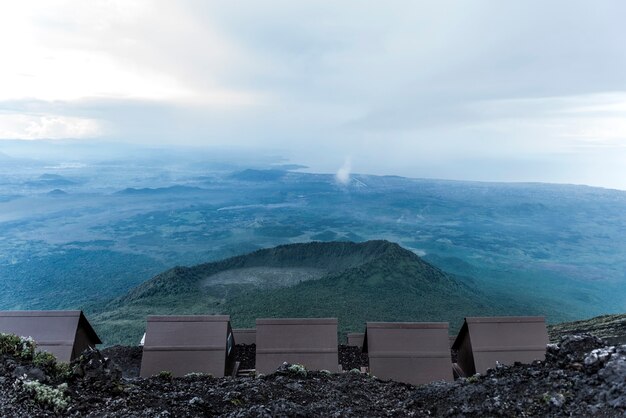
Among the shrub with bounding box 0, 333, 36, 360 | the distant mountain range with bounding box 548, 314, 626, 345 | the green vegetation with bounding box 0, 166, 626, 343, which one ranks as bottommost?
the green vegetation with bounding box 0, 166, 626, 343

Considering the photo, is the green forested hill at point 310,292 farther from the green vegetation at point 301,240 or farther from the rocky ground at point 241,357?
the rocky ground at point 241,357

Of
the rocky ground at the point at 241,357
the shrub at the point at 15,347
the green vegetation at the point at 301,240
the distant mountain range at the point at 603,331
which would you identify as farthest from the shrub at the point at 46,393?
the green vegetation at the point at 301,240

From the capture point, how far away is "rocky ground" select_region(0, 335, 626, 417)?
6188 millimetres

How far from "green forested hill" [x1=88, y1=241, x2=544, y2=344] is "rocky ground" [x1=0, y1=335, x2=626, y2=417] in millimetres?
21512

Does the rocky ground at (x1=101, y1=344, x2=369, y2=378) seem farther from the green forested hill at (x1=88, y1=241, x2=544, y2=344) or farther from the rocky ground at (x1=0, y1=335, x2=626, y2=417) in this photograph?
→ the green forested hill at (x1=88, y1=241, x2=544, y2=344)

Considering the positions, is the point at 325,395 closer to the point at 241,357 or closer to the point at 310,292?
the point at 241,357

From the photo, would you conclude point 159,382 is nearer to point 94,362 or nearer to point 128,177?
point 94,362

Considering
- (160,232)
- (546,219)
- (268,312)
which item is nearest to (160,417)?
(268,312)

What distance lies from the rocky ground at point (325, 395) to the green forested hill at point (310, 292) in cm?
2151

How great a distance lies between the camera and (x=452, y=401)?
719 centimetres

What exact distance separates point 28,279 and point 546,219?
114090mm

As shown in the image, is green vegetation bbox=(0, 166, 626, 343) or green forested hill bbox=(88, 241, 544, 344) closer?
green forested hill bbox=(88, 241, 544, 344)

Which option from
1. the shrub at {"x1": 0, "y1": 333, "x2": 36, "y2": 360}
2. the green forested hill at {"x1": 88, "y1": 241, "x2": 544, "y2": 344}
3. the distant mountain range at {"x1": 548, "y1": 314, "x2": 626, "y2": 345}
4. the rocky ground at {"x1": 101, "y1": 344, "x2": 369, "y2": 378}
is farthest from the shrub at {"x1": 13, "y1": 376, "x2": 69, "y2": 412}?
the green forested hill at {"x1": 88, "y1": 241, "x2": 544, "y2": 344}

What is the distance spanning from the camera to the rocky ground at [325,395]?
6.19m
